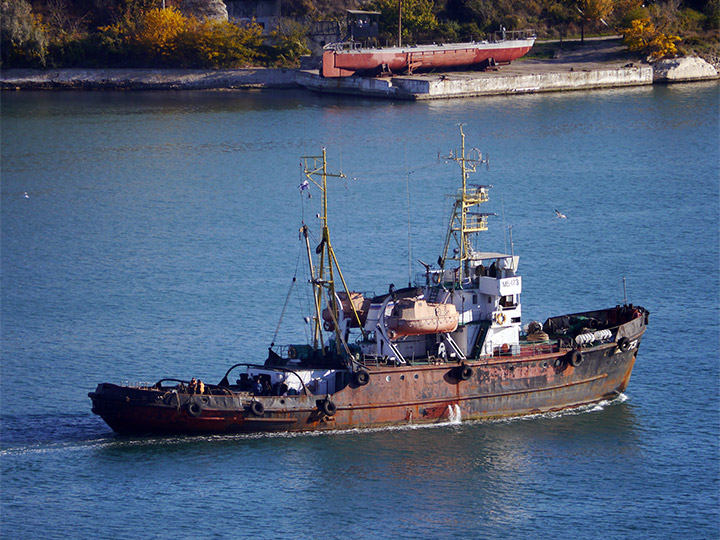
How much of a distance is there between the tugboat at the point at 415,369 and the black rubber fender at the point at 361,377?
0.10 ft

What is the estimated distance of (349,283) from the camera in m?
49.1

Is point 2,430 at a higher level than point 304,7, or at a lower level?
lower

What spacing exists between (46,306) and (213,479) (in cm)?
1754

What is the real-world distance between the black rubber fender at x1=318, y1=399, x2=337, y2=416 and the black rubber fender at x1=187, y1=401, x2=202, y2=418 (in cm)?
353

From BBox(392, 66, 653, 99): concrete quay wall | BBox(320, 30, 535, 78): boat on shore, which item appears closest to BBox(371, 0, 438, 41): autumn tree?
BBox(320, 30, 535, 78): boat on shore

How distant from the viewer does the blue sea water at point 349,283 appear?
32188mm

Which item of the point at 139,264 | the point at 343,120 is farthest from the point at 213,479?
the point at 343,120

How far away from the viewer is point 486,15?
113 meters

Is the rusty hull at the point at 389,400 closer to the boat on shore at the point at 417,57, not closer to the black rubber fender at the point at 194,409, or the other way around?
the black rubber fender at the point at 194,409

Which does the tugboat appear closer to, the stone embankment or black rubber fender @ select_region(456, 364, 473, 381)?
black rubber fender @ select_region(456, 364, 473, 381)

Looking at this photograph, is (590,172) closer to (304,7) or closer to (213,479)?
(213,479)

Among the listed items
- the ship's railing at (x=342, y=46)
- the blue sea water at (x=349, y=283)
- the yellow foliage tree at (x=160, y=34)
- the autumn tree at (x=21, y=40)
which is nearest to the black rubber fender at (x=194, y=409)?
the blue sea water at (x=349, y=283)

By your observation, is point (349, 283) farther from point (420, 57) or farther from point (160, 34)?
point (160, 34)

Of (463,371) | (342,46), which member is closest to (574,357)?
(463,371)
